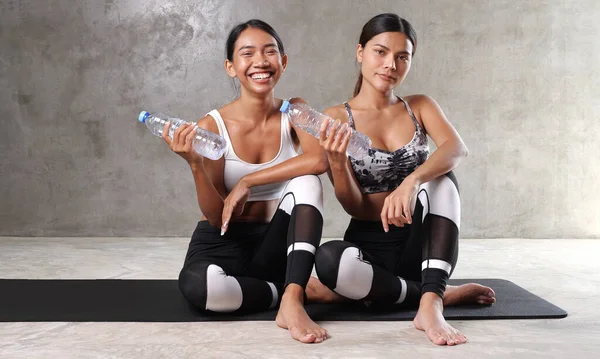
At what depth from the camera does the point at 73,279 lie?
298 centimetres

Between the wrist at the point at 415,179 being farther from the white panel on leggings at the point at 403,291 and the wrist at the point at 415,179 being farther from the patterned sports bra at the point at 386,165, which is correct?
the white panel on leggings at the point at 403,291

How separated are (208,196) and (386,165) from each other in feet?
1.94

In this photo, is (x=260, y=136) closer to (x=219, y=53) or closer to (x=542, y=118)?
(x=219, y=53)

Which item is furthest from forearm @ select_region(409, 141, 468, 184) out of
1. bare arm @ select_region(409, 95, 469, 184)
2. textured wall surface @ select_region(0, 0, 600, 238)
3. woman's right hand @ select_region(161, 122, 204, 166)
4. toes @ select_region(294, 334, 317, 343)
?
textured wall surface @ select_region(0, 0, 600, 238)

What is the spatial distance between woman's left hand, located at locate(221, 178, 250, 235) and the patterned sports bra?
0.37 metres

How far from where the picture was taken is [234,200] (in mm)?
2225

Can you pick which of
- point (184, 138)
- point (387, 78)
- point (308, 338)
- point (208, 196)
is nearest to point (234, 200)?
point (208, 196)

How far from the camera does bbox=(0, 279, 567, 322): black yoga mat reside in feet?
7.27

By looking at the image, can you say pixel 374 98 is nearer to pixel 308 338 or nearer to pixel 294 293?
pixel 294 293

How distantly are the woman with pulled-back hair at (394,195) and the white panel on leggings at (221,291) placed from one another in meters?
0.27

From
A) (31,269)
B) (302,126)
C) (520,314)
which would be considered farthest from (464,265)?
(31,269)

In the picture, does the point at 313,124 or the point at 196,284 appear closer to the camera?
the point at 196,284

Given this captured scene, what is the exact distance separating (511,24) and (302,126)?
276 cm

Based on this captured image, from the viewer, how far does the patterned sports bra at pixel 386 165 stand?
233 cm
